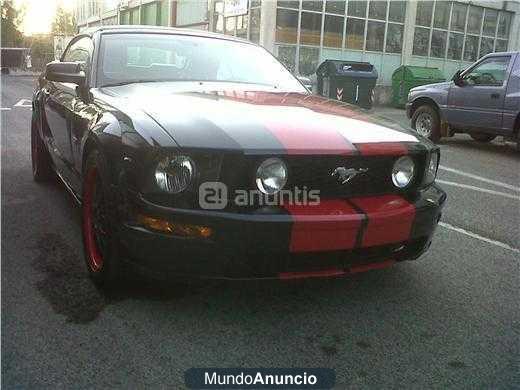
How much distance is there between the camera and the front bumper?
233 centimetres

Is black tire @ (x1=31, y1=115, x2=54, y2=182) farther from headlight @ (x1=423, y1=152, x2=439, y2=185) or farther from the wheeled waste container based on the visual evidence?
the wheeled waste container

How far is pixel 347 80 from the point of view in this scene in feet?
52.6

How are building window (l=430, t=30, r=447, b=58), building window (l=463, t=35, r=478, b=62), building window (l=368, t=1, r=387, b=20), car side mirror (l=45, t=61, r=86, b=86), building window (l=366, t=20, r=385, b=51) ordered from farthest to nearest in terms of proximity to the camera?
building window (l=463, t=35, r=478, b=62), building window (l=430, t=30, r=447, b=58), building window (l=366, t=20, r=385, b=51), building window (l=368, t=1, r=387, b=20), car side mirror (l=45, t=61, r=86, b=86)

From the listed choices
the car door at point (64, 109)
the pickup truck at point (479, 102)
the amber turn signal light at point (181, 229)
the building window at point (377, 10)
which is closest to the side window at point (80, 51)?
the car door at point (64, 109)

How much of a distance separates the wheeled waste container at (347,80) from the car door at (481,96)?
691 centimetres

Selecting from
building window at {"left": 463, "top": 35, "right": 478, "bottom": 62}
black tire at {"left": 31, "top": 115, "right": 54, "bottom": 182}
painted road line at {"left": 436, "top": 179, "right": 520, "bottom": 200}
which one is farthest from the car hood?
building window at {"left": 463, "top": 35, "right": 478, "bottom": 62}

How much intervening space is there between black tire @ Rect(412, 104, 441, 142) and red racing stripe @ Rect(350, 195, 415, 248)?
711 centimetres

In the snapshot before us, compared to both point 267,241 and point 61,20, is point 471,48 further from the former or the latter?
point 61,20

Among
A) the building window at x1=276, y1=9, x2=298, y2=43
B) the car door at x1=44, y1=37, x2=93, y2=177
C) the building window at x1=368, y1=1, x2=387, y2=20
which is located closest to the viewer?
the car door at x1=44, y1=37, x2=93, y2=177

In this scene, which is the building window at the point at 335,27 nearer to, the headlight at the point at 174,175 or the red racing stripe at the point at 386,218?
the red racing stripe at the point at 386,218

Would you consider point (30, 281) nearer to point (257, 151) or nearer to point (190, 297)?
point (190, 297)

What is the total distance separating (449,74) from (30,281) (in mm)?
21988

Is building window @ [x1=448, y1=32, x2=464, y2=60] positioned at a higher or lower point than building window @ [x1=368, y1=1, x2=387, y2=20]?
lower

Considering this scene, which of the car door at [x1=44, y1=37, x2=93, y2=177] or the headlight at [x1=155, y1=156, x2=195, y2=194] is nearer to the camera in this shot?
the headlight at [x1=155, y1=156, x2=195, y2=194]
